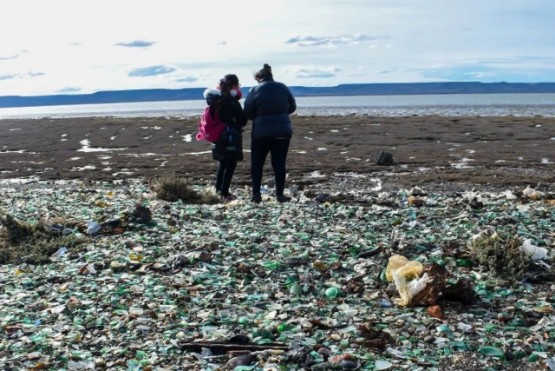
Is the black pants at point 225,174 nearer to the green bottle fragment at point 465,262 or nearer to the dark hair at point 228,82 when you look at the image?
the dark hair at point 228,82

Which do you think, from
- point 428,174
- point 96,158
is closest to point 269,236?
point 428,174

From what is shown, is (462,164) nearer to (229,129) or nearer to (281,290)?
(229,129)

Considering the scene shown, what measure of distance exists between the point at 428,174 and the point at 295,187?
13.7 feet

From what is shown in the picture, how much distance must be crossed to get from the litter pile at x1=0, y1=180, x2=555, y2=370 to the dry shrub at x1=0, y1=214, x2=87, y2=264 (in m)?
0.02

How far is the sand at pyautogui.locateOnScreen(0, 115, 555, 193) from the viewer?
58.3 feet

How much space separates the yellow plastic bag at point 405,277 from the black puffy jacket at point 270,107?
14.0ft

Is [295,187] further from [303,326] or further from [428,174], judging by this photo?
[303,326]

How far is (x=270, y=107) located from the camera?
9.99 metres

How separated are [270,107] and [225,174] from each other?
6.36 feet

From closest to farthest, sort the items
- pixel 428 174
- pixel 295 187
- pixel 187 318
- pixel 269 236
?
pixel 187 318 → pixel 269 236 → pixel 295 187 → pixel 428 174

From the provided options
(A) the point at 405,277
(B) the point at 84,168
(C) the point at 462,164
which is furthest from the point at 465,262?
(B) the point at 84,168

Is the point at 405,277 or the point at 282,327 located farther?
the point at 405,277

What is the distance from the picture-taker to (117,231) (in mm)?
8609

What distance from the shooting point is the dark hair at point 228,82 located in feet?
34.8
